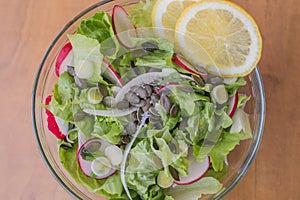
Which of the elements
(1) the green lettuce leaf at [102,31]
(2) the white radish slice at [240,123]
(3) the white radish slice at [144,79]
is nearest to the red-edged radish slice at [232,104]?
(2) the white radish slice at [240,123]

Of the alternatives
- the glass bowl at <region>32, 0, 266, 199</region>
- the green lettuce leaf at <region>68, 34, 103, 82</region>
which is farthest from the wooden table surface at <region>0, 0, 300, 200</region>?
the green lettuce leaf at <region>68, 34, 103, 82</region>

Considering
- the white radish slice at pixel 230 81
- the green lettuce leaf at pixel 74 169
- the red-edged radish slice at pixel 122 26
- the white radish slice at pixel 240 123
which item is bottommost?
the green lettuce leaf at pixel 74 169

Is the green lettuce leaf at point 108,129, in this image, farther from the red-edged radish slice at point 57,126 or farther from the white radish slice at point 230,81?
the white radish slice at point 230,81

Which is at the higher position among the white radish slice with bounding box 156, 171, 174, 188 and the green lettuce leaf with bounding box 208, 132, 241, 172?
the green lettuce leaf with bounding box 208, 132, 241, 172

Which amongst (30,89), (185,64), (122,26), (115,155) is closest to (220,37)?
(185,64)

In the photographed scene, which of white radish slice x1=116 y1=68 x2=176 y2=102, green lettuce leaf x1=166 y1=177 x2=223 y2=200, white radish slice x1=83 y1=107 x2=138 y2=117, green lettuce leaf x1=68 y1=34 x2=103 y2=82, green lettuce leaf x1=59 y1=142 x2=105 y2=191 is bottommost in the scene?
green lettuce leaf x1=166 y1=177 x2=223 y2=200

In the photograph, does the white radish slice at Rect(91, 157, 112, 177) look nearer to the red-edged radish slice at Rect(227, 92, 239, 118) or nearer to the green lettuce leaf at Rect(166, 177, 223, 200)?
the green lettuce leaf at Rect(166, 177, 223, 200)

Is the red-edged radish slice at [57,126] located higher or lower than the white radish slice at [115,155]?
higher
